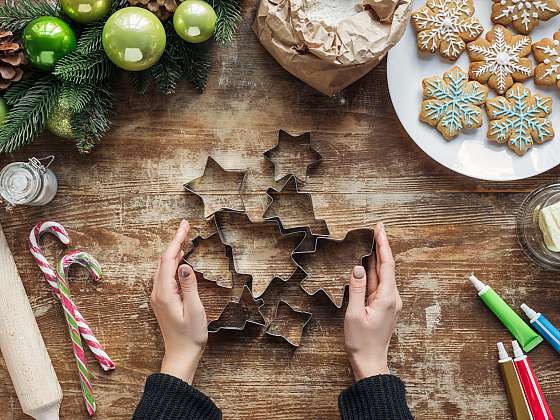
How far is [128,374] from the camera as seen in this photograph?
131 cm

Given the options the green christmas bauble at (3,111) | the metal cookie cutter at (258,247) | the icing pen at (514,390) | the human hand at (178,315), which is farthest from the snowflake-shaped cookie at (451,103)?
the green christmas bauble at (3,111)

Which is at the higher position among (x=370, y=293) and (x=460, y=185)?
(x=460, y=185)

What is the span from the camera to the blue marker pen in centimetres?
128

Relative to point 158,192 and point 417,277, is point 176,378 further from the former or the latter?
point 417,277

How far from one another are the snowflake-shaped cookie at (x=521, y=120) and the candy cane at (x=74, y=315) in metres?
0.95

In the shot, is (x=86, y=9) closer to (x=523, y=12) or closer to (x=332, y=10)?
(x=332, y=10)

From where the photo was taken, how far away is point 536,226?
4.24 ft

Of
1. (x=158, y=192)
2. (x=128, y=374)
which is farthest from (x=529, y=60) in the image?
(x=128, y=374)

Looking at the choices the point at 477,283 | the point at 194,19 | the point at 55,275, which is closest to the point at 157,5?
the point at 194,19

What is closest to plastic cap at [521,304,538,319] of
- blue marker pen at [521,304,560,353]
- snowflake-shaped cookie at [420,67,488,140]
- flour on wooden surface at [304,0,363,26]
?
blue marker pen at [521,304,560,353]

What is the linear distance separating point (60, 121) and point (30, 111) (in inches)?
2.4

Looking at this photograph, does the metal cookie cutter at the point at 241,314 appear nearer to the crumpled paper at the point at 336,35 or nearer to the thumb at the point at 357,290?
the thumb at the point at 357,290

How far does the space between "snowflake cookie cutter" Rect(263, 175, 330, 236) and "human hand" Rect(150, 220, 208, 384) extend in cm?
22

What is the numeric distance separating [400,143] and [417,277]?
310 mm
